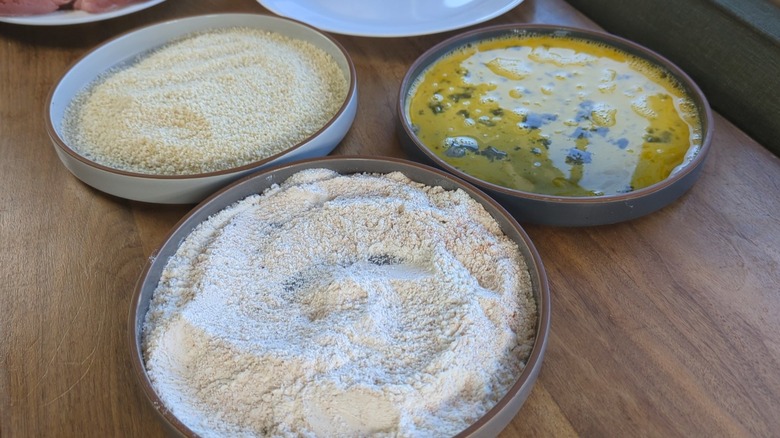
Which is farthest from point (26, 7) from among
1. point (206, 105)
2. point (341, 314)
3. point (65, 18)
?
point (341, 314)

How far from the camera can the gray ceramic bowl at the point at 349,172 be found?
0.56 meters

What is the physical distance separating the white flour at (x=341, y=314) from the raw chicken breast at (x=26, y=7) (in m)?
0.66

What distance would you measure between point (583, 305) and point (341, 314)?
0.28m

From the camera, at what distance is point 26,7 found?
1.13 meters

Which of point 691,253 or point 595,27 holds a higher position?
point 595,27

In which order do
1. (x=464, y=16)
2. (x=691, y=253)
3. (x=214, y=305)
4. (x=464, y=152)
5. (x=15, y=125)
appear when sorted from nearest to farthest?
(x=214, y=305)
(x=691, y=253)
(x=464, y=152)
(x=15, y=125)
(x=464, y=16)

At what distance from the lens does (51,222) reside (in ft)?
2.79

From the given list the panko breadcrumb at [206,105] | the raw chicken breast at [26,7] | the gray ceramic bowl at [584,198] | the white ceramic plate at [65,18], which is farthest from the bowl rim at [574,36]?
the raw chicken breast at [26,7]

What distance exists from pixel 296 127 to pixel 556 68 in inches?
16.7

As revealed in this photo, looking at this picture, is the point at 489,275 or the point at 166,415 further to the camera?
the point at 489,275

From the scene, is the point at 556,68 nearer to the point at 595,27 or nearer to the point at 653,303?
the point at 595,27

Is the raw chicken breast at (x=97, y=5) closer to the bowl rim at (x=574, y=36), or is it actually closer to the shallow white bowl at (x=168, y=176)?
the shallow white bowl at (x=168, y=176)

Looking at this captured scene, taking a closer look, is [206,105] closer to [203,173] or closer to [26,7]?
[203,173]

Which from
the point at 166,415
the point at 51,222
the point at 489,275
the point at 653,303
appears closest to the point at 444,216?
the point at 489,275
